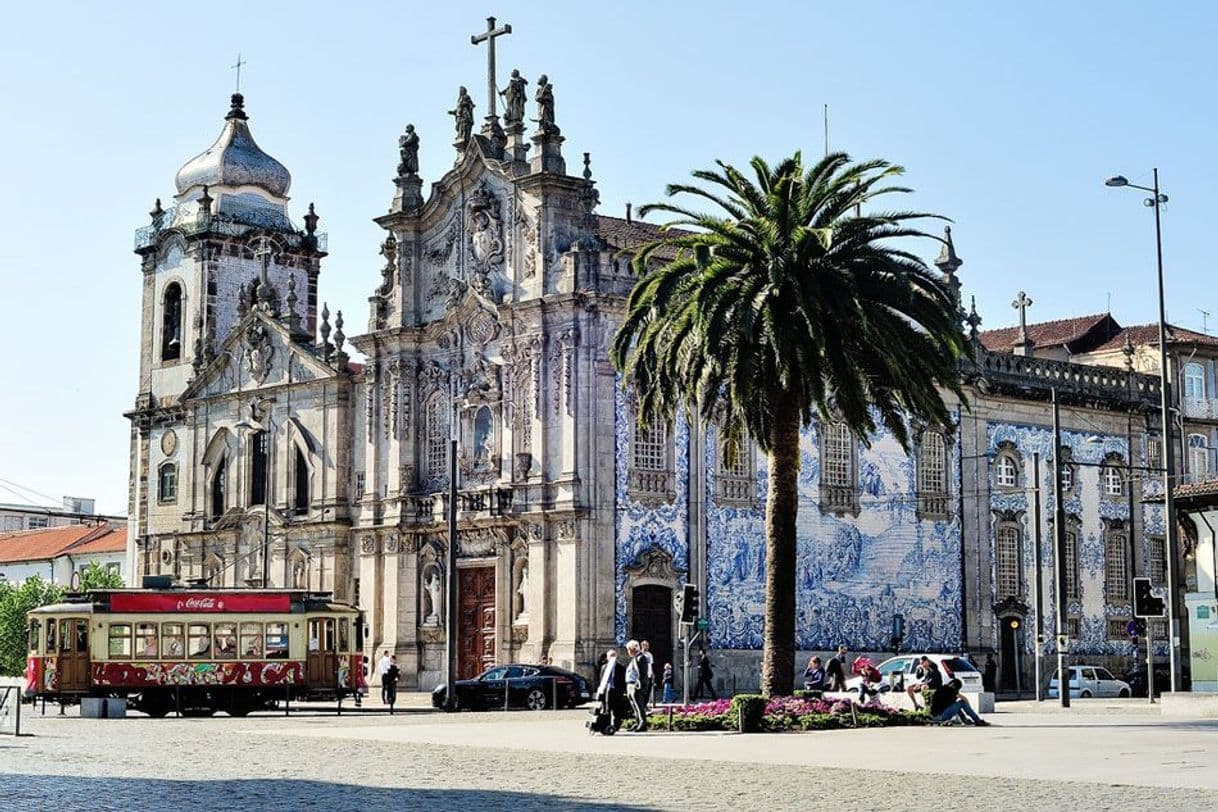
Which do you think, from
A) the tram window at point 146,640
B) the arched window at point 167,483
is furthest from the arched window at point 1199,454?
the tram window at point 146,640

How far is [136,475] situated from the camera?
73250 millimetres

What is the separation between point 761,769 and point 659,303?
1628cm

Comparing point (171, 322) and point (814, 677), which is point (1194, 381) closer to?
point (814, 677)

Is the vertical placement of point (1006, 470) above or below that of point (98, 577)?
above

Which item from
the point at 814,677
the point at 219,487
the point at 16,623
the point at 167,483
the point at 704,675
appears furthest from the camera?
the point at 16,623

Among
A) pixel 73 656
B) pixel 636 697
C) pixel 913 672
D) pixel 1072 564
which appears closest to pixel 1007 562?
pixel 1072 564

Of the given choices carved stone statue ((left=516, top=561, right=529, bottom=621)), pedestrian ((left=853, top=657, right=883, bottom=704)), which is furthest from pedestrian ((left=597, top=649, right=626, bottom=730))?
carved stone statue ((left=516, top=561, right=529, bottom=621))

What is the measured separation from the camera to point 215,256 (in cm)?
7169

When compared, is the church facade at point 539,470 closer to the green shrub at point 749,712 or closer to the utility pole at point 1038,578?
the utility pole at point 1038,578

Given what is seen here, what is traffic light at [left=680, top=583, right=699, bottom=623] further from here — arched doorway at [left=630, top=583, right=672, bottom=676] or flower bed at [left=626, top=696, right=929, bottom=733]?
arched doorway at [left=630, top=583, right=672, bottom=676]

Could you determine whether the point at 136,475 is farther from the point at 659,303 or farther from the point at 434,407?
the point at 659,303

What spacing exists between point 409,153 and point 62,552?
48.0m

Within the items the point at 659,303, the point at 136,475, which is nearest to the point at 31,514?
the point at 136,475

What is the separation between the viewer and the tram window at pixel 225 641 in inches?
1831
